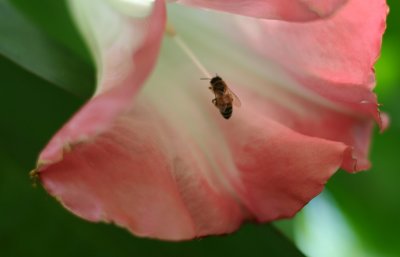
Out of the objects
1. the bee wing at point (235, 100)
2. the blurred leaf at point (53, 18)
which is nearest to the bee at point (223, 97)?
the bee wing at point (235, 100)

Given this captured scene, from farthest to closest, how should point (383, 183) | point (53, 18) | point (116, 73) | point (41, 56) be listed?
point (383, 183) → point (53, 18) → point (41, 56) → point (116, 73)

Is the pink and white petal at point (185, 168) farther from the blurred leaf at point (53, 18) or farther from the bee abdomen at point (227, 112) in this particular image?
the blurred leaf at point (53, 18)

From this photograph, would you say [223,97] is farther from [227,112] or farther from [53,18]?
[53,18]

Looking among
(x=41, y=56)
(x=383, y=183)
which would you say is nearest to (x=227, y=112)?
(x=41, y=56)

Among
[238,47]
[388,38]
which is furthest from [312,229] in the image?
[238,47]

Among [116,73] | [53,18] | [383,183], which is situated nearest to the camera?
[116,73]

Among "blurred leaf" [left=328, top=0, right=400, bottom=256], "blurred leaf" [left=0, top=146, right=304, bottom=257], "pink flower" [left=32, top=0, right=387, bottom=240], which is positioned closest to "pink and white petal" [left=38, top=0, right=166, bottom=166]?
"pink flower" [left=32, top=0, right=387, bottom=240]

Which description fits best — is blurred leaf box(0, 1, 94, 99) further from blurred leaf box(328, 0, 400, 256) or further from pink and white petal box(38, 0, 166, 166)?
blurred leaf box(328, 0, 400, 256)
